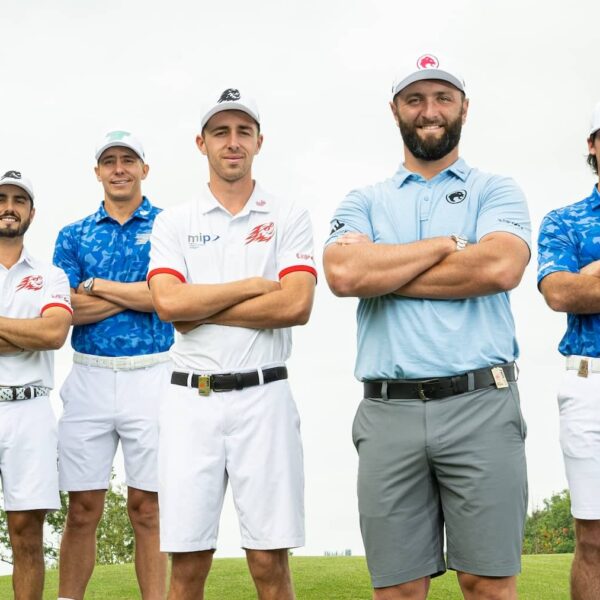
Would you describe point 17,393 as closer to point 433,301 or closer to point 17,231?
point 17,231

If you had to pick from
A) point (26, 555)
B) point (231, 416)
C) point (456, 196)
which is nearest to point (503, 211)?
point (456, 196)

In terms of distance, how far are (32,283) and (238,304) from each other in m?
2.81

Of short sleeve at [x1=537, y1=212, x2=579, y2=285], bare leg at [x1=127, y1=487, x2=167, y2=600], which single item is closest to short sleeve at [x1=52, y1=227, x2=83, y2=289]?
bare leg at [x1=127, y1=487, x2=167, y2=600]

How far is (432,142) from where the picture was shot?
5.25m

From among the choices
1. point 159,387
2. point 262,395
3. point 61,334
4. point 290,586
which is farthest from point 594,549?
point 61,334

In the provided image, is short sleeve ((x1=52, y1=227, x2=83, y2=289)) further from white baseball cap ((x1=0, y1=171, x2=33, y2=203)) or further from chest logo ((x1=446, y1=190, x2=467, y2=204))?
chest logo ((x1=446, y1=190, x2=467, y2=204))

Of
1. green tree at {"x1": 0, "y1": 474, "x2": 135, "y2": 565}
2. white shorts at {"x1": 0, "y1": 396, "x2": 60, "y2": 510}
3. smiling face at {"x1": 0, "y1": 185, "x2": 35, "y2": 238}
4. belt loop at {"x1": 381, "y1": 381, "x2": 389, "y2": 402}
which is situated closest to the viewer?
belt loop at {"x1": 381, "y1": 381, "x2": 389, "y2": 402}

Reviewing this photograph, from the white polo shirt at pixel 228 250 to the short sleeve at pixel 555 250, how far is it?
1646 mm

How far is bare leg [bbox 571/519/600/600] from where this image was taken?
259 inches

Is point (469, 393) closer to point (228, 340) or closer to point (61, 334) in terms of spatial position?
point (228, 340)

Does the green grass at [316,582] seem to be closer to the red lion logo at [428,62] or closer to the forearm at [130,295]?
the forearm at [130,295]

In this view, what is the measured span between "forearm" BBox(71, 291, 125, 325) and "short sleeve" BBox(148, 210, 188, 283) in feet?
5.58

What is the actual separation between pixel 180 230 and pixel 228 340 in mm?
793

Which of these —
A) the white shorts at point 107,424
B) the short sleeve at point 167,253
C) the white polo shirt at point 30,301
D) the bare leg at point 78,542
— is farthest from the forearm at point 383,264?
the bare leg at point 78,542
